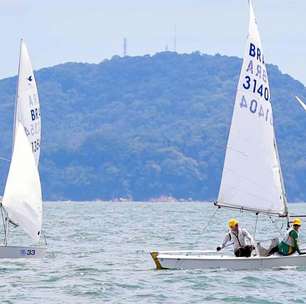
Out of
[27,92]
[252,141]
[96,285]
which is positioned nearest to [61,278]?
[96,285]

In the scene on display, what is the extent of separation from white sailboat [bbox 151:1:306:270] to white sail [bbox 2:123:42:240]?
462cm

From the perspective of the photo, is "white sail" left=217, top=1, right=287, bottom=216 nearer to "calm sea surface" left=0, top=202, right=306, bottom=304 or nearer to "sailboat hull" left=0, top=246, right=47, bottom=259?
"calm sea surface" left=0, top=202, right=306, bottom=304

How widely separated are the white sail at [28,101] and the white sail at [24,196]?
18.5ft

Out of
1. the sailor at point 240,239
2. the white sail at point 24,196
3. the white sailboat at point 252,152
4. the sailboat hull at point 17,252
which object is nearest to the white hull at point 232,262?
the sailor at point 240,239

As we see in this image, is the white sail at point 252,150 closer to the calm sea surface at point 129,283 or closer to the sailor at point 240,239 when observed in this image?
the sailor at point 240,239

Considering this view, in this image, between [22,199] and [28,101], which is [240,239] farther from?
[28,101]

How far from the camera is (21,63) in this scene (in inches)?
1652

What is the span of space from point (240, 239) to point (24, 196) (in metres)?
6.90

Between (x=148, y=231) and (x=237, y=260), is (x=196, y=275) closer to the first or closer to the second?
(x=237, y=260)

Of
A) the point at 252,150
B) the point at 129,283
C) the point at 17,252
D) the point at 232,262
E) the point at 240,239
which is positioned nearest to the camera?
the point at 129,283

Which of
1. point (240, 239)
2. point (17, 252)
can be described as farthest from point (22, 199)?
point (240, 239)

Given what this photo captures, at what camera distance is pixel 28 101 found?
41.7m

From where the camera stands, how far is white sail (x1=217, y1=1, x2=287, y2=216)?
3150 cm

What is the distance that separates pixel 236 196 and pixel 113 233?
25.6 meters
